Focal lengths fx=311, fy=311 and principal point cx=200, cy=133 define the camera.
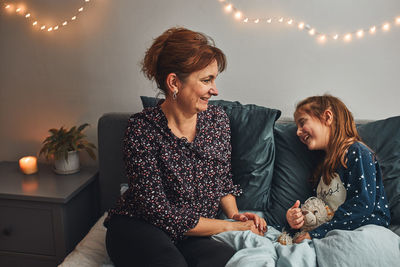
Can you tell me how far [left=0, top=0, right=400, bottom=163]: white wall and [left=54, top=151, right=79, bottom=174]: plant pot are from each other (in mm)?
206

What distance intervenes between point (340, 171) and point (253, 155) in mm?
377

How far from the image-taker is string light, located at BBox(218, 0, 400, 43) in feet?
5.45

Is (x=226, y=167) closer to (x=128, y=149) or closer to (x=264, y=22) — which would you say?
(x=128, y=149)

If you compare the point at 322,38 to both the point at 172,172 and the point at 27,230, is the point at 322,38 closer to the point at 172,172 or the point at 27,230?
the point at 172,172

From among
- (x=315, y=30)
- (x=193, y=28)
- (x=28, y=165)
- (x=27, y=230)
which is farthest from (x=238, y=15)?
(x=27, y=230)

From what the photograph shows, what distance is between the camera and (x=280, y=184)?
1467 millimetres

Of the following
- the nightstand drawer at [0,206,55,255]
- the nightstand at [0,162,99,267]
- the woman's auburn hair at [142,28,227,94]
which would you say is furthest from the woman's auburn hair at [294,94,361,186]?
the nightstand drawer at [0,206,55,255]

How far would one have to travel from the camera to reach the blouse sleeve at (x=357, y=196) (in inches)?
46.3

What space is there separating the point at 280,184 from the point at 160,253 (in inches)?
26.5

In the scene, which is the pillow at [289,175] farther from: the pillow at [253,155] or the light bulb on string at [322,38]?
the light bulb on string at [322,38]

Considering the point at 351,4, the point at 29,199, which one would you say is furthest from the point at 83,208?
the point at 351,4

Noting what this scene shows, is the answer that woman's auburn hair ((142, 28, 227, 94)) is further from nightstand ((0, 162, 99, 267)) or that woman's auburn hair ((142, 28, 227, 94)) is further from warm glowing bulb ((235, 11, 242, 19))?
nightstand ((0, 162, 99, 267))

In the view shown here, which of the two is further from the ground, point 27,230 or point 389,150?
point 389,150

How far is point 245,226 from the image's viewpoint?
1295 mm
